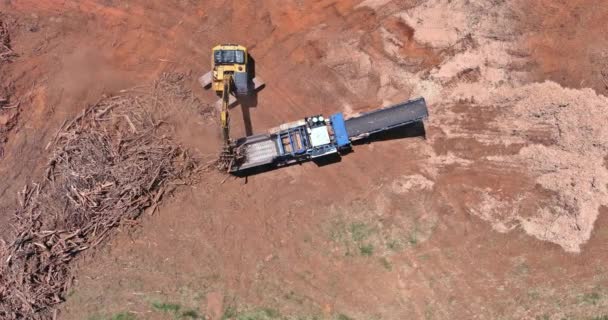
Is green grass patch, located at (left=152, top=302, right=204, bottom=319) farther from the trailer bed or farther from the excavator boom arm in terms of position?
the trailer bed

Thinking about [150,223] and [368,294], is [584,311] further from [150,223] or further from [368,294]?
[150,223]

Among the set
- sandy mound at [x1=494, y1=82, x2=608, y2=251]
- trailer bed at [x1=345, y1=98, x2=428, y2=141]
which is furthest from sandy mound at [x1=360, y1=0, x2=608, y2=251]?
trailer bed at [x1=345, y1=98, x2=428, y2=141]

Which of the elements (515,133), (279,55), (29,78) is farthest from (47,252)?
(515,133)

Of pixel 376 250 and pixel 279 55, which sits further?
pixel 279 55

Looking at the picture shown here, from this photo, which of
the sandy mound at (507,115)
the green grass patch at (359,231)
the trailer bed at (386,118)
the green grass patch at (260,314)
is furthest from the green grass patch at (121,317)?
the sandy mound at (507,115)

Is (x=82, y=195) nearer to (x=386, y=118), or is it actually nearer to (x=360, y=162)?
(x=360, y=162)

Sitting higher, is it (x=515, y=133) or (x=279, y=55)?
(x=279, y=55)

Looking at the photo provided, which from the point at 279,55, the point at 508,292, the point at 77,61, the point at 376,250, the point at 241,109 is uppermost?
the point at 77,61
